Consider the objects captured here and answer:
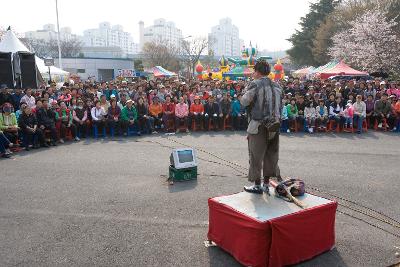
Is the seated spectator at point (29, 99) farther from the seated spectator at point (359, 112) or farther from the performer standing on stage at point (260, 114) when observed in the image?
the seated spectator at point (359, 112)

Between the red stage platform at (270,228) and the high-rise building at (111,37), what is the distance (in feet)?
531

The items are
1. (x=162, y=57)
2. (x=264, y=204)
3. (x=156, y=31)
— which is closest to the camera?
(x=264, y=204)

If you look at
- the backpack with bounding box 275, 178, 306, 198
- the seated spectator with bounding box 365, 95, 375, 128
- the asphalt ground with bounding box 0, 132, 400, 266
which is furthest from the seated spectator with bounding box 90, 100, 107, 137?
the seated spectator with bounding box 365, 95, 375, 128

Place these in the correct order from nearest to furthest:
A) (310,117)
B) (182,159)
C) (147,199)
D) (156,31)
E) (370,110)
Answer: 1. (147,199)
2. (182,159)
3. (310,117)
4. (370,110)
5. (156,31)

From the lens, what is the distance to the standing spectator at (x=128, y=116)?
1216 centimetres

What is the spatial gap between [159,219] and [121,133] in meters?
7.76

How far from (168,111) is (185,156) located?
639 centimetres

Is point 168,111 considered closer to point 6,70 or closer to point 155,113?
point 155,113

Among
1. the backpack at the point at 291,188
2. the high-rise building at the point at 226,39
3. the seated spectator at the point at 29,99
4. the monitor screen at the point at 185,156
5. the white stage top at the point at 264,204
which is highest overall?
the high-rise building at the point at 226,39

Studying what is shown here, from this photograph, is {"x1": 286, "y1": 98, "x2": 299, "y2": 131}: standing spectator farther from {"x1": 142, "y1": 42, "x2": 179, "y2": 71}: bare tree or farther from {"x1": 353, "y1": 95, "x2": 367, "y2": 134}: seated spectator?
{"x1": 142, "y1": 42, "x2": 179, "y2": 71}: bare tree

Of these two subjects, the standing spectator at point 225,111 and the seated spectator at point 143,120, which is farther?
the standing spectator at point 225,111

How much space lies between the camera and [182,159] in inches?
265

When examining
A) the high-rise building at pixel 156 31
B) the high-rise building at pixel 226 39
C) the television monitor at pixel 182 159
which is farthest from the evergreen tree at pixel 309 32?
the high-rise building at pixel 156 31

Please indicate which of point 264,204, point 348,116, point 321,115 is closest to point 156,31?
point 321,115
